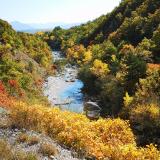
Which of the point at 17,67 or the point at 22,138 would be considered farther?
the point at 17,67

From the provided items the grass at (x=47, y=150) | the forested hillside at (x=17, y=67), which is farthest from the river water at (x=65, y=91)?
the grass at (x=47, y=150)

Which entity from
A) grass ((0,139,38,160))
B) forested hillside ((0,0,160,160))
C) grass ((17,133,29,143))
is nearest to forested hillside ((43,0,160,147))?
forested hillside ((0,0,160,160))

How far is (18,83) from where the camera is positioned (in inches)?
2729

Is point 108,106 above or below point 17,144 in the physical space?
below

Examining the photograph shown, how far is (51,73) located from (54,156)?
9547 cm

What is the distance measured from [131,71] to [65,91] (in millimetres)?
29820

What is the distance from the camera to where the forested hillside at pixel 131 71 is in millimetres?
52294

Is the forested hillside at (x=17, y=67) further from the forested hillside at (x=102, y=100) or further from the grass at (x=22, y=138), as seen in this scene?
the grass at (x=22, y=138)

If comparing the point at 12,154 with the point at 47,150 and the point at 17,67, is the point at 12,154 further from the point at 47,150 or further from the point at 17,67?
the point at 17,67

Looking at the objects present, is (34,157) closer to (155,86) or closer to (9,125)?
(9,125)

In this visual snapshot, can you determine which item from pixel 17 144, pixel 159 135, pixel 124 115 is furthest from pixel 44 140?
pixel 124 115

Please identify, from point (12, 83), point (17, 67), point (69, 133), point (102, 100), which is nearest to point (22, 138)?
point (69, 133)

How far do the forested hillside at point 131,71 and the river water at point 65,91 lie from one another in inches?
137

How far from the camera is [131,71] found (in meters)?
69.4
